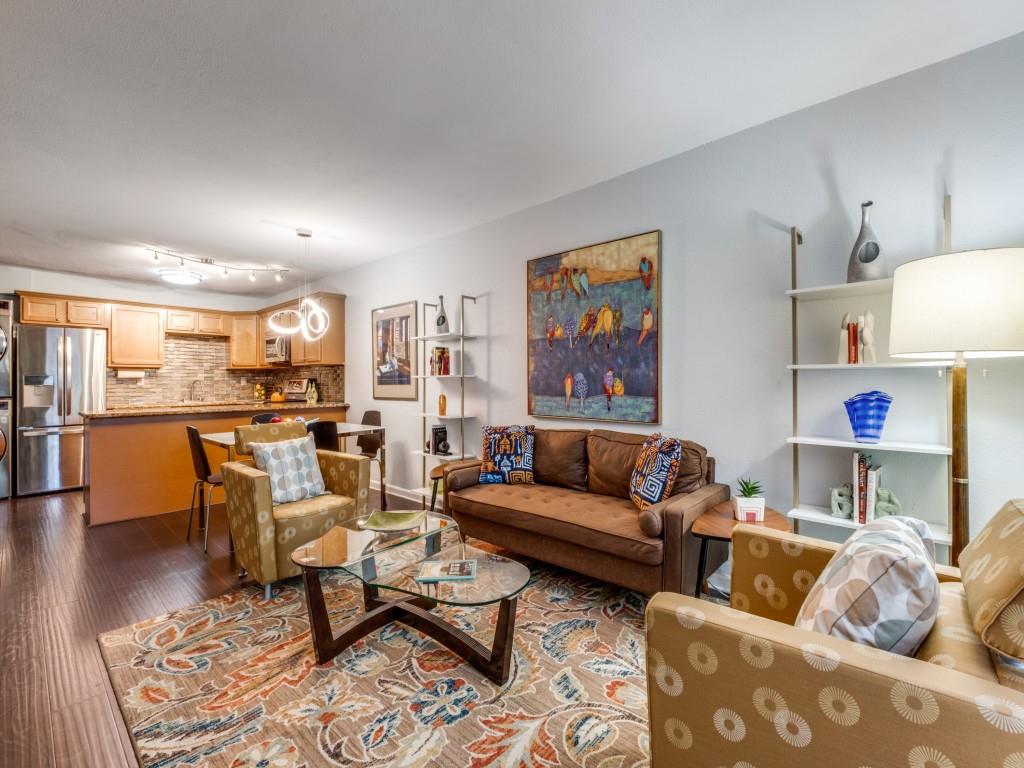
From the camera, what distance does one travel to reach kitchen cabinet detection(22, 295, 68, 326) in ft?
17.5

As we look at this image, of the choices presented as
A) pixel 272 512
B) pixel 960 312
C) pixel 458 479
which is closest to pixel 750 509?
pixel 960 312

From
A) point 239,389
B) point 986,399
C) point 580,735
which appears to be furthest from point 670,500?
point 239,389

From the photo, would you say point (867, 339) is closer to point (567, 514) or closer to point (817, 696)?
point (567, 514)

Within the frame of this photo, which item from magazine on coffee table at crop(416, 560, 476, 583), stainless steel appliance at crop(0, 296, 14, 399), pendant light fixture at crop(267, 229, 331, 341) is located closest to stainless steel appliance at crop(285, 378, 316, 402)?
pendant light fixture at crop(267, 229, 331, 341)

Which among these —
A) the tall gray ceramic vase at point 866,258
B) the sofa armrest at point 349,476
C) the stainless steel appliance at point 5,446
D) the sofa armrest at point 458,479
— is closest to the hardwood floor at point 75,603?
the stainless steel appliance at point 5,446

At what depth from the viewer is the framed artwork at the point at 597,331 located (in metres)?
3.12

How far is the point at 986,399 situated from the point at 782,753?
2.02 meters

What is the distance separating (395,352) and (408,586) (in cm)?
353

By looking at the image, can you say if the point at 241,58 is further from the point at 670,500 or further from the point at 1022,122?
the point at 1022,122

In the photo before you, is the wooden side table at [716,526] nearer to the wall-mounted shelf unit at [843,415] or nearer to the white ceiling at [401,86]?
the wall-mounted shelf unit at [843,415]

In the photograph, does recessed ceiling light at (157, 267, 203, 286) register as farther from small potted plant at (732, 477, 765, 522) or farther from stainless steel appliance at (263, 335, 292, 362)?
small potted plant at (732, 477, 765, 522)

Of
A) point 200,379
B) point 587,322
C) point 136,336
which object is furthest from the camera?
point 200,379

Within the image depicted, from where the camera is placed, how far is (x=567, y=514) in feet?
8.77

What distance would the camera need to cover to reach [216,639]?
227 centimetres
